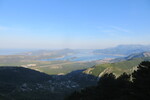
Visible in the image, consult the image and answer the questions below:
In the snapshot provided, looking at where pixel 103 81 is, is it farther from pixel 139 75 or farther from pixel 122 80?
pixel 139 75

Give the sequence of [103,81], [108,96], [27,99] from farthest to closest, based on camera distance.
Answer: [27,99]
[103,81]
[108,96]

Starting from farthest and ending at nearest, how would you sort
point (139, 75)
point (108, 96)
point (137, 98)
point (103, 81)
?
point (103, 81), point (108, 96), point (139, 75), point (137, 98)

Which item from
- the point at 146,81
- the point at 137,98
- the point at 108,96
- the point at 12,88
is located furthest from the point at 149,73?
the point at 12,88

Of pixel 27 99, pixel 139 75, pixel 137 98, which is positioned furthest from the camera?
pixel 27 99

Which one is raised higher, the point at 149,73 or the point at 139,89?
the point at 149,73

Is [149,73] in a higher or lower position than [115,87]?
higher

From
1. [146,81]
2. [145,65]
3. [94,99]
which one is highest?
[145,65]

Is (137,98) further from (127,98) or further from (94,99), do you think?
(94,99)

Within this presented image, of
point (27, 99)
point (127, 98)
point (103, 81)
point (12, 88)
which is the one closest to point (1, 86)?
point (12, 88)

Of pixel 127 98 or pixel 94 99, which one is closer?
pixel 127 98
